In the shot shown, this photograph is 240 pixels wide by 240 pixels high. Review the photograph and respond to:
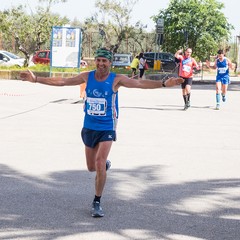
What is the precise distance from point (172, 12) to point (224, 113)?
157 feet

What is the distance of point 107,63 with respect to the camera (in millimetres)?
A: 6500

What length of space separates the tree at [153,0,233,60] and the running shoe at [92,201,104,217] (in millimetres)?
55366

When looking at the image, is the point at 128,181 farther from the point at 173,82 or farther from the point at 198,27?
the point at 198,27

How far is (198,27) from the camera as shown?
61.9 metres

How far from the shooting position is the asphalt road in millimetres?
5773

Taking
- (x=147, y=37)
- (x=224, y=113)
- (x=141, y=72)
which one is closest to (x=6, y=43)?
(x=147, y=37)

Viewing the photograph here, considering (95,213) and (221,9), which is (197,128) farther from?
(221,9)

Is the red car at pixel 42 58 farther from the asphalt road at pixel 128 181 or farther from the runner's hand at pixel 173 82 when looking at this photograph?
the runner's hand at pixel 173 82

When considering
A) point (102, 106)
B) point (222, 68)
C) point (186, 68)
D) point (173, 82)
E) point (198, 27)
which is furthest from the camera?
point (198, 27)

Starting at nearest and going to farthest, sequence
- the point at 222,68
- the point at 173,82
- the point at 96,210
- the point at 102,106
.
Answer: the point at 96,210
the point at 173,82
the point at 102,106
the point at 222,68

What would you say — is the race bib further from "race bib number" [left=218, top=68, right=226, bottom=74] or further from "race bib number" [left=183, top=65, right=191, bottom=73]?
"race bib number" [left=183, top=65, right=191, bottom=73]

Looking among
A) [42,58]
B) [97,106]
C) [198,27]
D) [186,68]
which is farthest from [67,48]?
[198,27]

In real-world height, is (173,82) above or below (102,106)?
above

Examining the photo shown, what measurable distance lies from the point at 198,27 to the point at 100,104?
5664 centimetres
